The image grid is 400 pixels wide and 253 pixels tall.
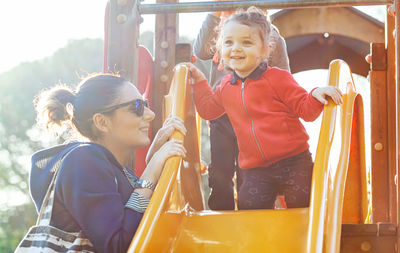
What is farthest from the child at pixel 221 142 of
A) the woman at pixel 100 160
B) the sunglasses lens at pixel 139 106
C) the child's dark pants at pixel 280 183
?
the sunglasses lens at pixel 139 106

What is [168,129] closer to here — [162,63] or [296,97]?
[296,97]

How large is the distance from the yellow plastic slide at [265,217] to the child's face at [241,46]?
27cm

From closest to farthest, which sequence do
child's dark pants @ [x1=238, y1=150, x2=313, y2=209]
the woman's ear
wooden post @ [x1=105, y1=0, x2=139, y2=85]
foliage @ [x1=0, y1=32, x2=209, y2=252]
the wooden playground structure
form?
the wooden playground structure → the woman's ear → child's dark pants @ [x1=238, y1=150, x2=313, y2=209] → wooden post @ [x1=105, y1=0, x2=139, y2=85] → foliage @ [x1=0, y1=32, x2=209, y2=252]

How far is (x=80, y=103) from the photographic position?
8.43 ft

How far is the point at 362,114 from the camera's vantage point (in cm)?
304

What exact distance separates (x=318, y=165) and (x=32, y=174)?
107 centimetres

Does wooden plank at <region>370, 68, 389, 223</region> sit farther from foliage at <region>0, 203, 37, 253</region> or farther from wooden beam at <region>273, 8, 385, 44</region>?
foliage at <region>0, 203, 37, 253</region>

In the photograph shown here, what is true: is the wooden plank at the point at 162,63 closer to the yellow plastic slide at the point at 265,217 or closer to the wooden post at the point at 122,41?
the wooden post at the point at 122,41

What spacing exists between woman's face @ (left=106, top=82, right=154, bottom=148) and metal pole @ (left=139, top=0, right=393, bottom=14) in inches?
33.0

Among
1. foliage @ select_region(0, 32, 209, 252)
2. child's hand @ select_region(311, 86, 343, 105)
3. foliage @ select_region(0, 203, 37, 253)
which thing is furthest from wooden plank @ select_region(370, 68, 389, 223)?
foliage @ select_region(0, 203, 37, 253)

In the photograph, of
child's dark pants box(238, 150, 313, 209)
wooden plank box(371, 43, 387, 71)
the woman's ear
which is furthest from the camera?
wooden plank box(371, 43, 387, 71)

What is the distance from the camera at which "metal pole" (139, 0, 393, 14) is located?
3.24 m

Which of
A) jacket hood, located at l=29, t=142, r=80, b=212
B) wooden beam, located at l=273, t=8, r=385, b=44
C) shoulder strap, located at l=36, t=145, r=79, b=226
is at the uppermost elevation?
wooden beam, located at l=273, t=8, r=385, b=44

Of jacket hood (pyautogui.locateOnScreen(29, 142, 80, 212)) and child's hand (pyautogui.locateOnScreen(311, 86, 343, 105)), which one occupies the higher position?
child's hand (pyautogui.locateOnScreen(311, 86, 343, 105))
